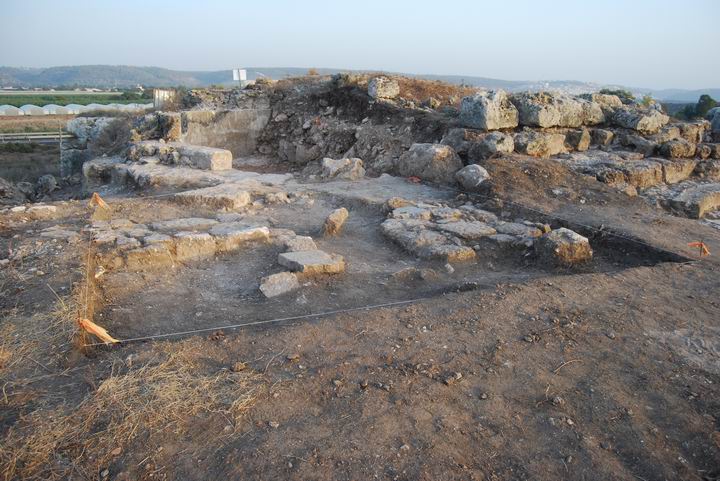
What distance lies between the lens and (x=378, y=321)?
372cm

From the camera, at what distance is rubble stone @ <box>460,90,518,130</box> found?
30.0ft

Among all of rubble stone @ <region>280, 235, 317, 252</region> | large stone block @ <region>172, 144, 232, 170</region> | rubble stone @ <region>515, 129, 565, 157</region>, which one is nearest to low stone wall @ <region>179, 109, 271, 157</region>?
large stone block @ <region>172, 144, 232, 170</region>

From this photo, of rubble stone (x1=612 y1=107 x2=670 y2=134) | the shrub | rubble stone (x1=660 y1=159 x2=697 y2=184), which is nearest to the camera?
rubble stone (x1=660 y1=159 x2=697 y2=184)

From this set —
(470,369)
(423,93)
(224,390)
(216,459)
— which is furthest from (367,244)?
(423,93)

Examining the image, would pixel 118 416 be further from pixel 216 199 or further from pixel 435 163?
pixel 435 163

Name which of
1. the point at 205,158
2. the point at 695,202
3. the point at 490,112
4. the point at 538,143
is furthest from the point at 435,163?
the point at 205,158

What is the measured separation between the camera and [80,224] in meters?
5.96

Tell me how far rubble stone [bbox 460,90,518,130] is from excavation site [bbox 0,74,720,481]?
2.9 inches

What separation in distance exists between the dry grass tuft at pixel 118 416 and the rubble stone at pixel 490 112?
24.7 feet

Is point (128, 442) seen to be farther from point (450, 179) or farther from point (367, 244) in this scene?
point (450, 179)

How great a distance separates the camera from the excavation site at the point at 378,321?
2455 mm

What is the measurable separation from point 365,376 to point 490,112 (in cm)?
731

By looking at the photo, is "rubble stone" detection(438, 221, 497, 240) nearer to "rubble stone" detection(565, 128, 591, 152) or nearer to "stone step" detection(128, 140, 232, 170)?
"rubble stone" detection(565, 128, 591, 152)

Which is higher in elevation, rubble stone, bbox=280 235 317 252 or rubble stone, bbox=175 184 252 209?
rubble stone, bbox=175 184 252 209
